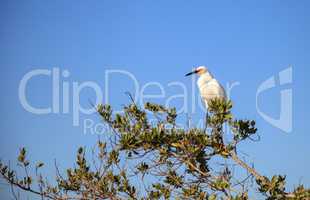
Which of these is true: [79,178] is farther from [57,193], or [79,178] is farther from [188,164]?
[188,164]

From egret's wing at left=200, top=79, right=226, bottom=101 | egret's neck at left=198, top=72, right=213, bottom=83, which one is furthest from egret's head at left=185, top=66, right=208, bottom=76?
egret's wing at left=200, top=79, right=226, bottom=101

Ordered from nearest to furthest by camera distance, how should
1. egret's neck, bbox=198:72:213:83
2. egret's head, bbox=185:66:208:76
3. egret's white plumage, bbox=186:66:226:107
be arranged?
egret's white plumage, bbox=186:66:226:107
egret's neck, bbox=198:72:213:83
egret's head, bbox=185:66:208:76

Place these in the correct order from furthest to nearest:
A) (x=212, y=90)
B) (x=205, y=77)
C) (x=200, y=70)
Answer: (x=200, y=70)
(x=205, y=77)
(x=212, y=90)

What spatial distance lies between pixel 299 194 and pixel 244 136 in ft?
3.89

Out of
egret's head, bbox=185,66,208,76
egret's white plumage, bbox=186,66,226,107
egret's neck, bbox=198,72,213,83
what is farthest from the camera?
egret's head, bbox=185,66,208,76

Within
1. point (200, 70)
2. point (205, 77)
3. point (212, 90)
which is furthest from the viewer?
point (200, 70)

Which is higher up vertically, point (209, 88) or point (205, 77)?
point (205, 77)

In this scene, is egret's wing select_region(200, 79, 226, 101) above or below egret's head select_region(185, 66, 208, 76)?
below

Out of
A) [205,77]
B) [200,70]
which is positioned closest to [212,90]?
[205,77]

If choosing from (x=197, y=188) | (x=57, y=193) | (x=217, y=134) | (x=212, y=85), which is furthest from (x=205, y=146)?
(x=212, y=85)

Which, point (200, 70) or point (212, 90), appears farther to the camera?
point (200, 70)

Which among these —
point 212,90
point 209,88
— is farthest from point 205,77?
point 212,90

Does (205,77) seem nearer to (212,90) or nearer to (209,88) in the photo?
(209,88)

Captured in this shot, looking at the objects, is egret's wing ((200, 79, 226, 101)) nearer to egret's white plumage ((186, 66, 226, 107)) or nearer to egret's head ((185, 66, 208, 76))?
egret's white plumage ((186, 66, 226, 107))
